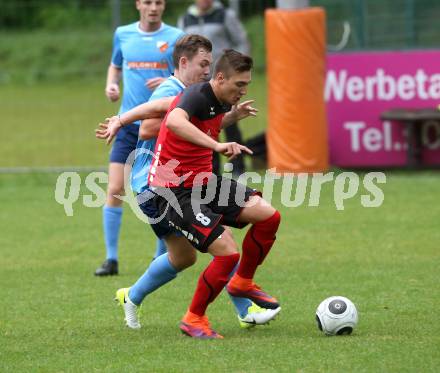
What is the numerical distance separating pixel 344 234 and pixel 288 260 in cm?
113

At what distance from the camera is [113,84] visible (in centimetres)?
833

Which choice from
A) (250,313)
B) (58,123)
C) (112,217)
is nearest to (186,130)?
(250,313)

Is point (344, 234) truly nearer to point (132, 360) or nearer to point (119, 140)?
point (119, 140)

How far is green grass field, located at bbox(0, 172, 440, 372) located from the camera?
562 centimetres

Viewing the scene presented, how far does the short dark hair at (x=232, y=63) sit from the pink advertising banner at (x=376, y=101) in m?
7.28

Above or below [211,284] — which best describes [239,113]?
above

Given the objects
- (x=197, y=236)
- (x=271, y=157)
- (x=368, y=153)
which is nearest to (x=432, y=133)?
(x=368, y=153)

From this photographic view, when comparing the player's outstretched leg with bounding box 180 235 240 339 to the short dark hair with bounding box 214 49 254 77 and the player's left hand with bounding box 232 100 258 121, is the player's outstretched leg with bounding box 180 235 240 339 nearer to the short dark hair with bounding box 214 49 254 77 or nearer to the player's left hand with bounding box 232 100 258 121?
the player's left hand with bounding box 232 100 258 121

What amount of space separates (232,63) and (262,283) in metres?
2.27

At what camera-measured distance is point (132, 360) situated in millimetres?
5629

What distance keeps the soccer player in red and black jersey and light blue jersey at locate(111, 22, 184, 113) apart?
6.76 ft

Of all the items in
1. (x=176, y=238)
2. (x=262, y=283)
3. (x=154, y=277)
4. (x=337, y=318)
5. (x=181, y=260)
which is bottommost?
(x=262, y=283)

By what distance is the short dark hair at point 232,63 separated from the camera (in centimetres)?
596

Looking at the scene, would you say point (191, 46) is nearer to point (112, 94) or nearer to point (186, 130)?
point (186, 130)
